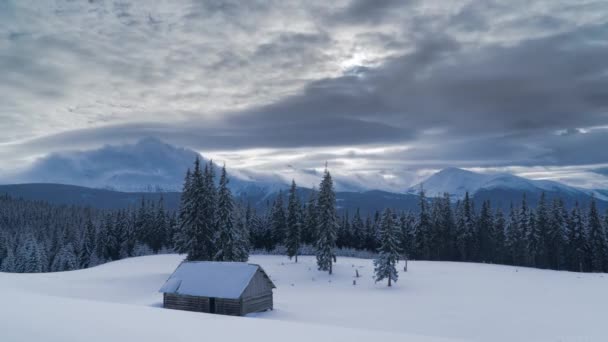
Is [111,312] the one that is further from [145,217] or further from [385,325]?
[145,217]

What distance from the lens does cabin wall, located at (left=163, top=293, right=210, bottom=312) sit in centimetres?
3288

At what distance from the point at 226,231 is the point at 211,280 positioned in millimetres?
16963

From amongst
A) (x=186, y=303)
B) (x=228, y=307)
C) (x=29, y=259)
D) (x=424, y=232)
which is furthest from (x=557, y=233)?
(x=29, y=259)

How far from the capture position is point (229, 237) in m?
50.8

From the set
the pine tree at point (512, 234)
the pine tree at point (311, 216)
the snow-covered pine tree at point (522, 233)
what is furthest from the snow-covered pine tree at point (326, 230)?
the pine tree at point (512, 234)

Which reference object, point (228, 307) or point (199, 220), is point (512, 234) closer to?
point (199, 220)

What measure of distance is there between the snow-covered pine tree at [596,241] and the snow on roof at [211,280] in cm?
6730

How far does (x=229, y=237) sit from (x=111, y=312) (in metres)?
35.4

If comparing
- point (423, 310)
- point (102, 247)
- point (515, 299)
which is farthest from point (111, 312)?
point (102, 247)

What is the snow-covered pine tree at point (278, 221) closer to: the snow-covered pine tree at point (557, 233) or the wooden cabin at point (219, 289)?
the snow-covered pine tree at point (557, 233)

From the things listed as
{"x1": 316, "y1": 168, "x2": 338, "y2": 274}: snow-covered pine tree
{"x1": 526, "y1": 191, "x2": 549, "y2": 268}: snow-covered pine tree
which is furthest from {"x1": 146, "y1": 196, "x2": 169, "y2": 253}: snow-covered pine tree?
{"x1": 526, "y1": 191, "x2": 549, "y2": 268}: snow-covered pine tree

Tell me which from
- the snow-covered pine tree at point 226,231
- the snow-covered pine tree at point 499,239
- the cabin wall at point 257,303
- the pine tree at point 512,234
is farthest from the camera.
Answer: the snow-covered pine tree at point 499,239

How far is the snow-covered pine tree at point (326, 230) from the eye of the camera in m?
58.1

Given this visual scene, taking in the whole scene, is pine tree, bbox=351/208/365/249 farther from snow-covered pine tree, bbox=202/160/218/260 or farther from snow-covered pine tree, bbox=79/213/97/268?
snow-covered pine tree, bbox=79/213/97/268
